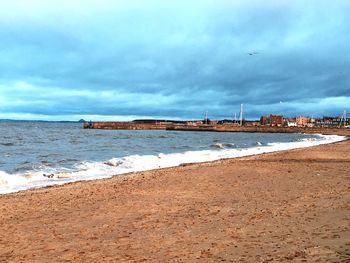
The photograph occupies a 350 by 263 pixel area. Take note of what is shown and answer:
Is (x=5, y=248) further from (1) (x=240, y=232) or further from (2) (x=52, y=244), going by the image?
(1) (x=240, y=232)

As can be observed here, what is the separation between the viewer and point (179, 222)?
29.3ft

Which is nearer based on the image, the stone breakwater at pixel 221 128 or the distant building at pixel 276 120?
the stone breakwater at pixel 221 128

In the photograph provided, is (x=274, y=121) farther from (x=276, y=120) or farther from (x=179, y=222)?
(x=179, y=222)

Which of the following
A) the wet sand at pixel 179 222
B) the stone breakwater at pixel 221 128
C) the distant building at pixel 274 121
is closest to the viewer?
the wet sand at pixel 179 222

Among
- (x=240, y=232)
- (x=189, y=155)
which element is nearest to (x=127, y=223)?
(x=240, y=232)

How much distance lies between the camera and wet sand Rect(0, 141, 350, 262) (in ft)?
21.8

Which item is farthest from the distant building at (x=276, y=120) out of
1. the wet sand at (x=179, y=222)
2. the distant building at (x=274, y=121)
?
the wet sand at (x=179, y=222)

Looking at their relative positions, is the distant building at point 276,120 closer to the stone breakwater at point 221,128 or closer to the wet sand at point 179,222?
the stone breakwater at point 221,128

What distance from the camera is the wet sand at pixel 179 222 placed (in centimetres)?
665

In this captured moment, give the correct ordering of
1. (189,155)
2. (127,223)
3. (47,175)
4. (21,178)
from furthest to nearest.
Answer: (189,155)
(47,175)
(21,178)
(127,223)

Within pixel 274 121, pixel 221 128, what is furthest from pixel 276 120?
pixel 221 128

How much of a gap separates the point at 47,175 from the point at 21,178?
1385mm

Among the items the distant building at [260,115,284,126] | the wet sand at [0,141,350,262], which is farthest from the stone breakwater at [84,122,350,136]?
the wet sand at [0,141,350,262]

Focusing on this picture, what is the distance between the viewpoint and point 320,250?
6.37 meters
